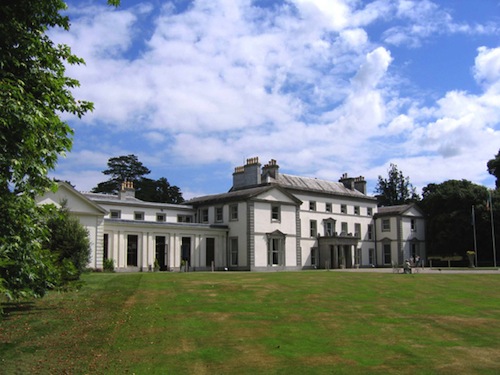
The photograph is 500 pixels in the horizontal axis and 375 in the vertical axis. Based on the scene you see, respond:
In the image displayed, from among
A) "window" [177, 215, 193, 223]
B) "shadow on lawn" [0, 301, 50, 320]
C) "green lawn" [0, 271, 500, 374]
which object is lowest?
"green lawn" [0, 271, 500, 374]

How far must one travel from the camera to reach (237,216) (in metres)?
45.9

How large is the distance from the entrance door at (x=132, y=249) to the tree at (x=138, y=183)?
1654 inches

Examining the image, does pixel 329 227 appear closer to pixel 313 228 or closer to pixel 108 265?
pixel 313 228

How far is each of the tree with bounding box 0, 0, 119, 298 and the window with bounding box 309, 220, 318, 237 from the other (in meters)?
44.3

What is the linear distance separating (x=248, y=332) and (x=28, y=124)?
319 inches

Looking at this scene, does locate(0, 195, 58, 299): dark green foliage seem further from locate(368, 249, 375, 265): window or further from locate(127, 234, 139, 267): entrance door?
locate(368, 249, 375, 265): window

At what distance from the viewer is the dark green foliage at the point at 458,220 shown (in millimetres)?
56438

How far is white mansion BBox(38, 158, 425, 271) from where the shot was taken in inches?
1561

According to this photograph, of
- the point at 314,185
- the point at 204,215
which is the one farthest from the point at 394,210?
the point at 204,215

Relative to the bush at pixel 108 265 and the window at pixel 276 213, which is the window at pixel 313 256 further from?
the bush at pixel 108 265

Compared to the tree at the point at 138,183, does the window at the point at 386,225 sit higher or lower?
lower

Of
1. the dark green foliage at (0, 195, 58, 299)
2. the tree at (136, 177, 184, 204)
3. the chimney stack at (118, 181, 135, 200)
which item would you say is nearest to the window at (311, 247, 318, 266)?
the chimney stack at (118, 181, 135, 200)

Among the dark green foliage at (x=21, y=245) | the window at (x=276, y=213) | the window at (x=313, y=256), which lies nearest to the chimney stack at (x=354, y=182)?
the window at (x=313, y=256)

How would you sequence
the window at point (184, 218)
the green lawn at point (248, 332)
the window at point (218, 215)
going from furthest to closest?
the window at point (184, 218) → the window at point (218, 215) → the green lawn at point (248, 332)
